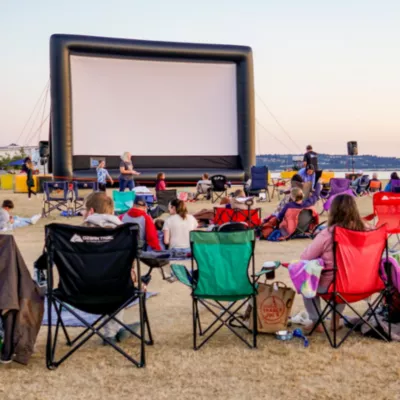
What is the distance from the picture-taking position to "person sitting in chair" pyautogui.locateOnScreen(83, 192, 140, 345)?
372cm

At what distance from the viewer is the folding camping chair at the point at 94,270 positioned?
327cm

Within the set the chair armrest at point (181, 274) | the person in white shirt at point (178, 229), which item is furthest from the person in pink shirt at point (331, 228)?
the person in white shirt at point (178, 229)

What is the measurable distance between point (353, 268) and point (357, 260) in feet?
0.17

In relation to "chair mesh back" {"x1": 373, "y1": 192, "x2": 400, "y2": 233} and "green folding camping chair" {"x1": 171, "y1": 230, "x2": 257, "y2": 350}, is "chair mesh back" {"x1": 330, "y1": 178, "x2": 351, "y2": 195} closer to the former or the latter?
"chair mesh back" {"x1": 373, "y1": 192, "x2": 400, "y2": 233}

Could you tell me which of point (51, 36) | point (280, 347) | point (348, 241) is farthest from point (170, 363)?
point (51, 36)

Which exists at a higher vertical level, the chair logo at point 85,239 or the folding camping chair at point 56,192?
the chair logo at point 85,239

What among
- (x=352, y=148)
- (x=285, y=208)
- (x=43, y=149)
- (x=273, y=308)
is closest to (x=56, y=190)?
(x=285, y=208)

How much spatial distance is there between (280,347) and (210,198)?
449 inches

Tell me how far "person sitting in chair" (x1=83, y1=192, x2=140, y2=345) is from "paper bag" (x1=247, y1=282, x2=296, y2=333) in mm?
798

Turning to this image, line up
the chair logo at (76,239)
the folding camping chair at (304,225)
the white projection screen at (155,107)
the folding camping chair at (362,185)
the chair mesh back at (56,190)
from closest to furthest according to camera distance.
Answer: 1. the chair logo at (76,239)
2. the folding camping chair at (304,225)
3. the chair mesh back at (56,190)
4. the folding camping chair at (362,185)
5. the white projection screen at (155,107)

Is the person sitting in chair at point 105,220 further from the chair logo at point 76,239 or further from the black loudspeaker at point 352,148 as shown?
the black loudspeaker at point 352,148

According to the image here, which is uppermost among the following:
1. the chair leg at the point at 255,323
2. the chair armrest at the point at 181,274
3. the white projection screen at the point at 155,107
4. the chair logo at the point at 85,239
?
the white projection screen at the point at 155,107

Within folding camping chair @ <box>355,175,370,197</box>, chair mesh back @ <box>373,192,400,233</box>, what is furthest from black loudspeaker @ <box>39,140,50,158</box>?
chair mesh back @ <box>373,192,400,233</box>

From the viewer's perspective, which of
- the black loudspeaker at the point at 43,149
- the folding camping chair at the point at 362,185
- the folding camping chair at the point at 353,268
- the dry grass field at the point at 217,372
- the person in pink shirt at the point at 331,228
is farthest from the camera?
the black loudspeaker at the point at 43,149
